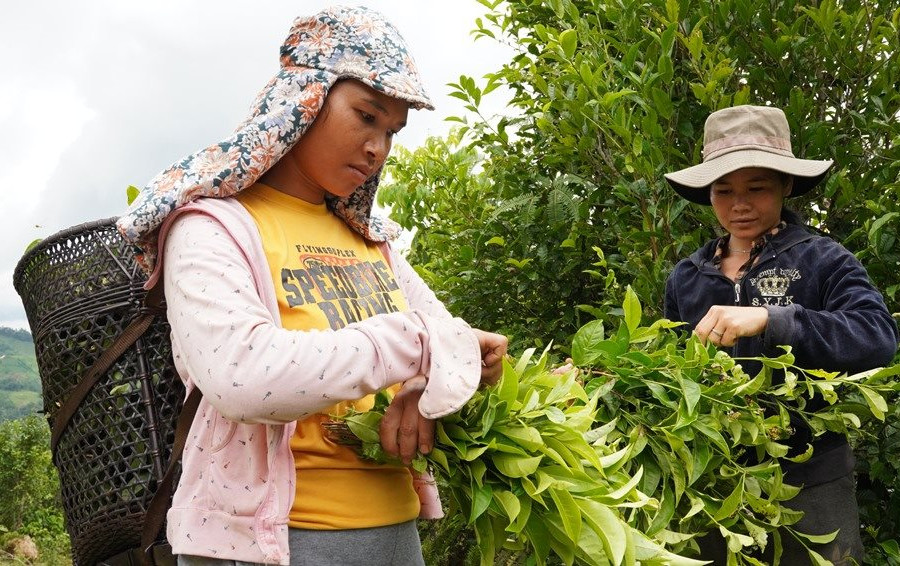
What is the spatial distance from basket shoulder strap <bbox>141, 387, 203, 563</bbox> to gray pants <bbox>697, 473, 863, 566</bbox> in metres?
1.40

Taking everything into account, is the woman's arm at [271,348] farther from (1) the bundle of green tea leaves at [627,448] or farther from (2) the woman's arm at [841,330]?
(2) the woman's arm at [841,330]

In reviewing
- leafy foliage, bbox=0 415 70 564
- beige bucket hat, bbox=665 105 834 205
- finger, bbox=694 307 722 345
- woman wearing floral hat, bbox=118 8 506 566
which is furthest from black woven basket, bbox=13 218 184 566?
leafy foliage, bbox=0 415 70 564

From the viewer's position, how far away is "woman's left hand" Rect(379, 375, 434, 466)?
60.0 inches

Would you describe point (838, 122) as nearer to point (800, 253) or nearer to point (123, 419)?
point (800, 253)

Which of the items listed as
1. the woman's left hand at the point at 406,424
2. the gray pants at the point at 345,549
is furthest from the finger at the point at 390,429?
A: the gray pants at the point at 345,549

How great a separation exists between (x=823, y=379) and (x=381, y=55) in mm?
1425

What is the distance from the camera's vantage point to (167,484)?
166 cm

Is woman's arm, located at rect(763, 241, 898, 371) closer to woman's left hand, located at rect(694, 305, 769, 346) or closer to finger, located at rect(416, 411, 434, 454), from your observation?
woman's left hand, located at rect(694, 305, 769, 346)

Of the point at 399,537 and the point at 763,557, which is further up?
the point at 399,537

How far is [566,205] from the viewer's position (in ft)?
10.8

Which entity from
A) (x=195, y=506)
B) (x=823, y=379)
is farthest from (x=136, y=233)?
(x=823, y=379)

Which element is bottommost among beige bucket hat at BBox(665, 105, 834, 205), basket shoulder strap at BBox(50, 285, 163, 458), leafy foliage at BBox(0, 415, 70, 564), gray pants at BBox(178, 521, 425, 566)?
leafy foliage at BBox(0, 415, 70, 564)

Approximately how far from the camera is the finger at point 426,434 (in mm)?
1534

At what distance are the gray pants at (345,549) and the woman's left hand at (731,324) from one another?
921 millimetres
